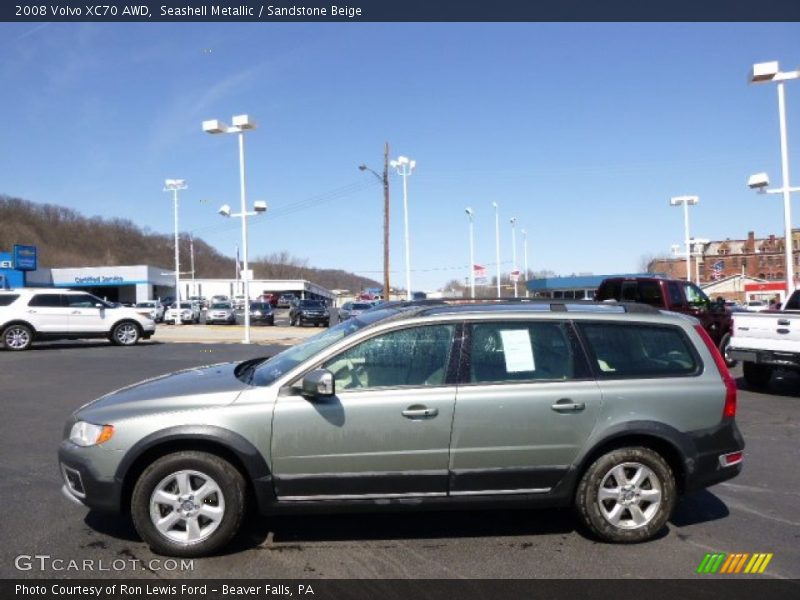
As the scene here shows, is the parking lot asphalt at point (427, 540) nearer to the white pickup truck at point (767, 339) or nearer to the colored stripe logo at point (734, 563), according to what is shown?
the colored stripe logo at point (734, 563)

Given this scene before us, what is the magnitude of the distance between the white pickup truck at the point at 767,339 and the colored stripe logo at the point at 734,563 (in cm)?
688

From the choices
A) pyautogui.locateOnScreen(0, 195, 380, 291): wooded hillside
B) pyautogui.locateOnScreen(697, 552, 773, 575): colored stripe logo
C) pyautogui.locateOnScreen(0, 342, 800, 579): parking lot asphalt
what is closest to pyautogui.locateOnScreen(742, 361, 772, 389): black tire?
pyautogui.locateOnScreen(0, 342, 800, 579): parking lot asphalt

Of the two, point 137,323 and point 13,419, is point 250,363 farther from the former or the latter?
point 137,323

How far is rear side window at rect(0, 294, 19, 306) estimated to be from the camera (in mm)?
18297

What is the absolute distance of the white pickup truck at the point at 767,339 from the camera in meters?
10.1

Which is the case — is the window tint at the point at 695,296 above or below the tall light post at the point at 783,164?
below

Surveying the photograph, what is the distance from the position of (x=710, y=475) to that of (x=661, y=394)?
67 centimetres

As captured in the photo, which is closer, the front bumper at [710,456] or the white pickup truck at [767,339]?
the front bumper at [710,456]

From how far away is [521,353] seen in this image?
14.9 feet

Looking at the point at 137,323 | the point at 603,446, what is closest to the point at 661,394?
the point at 603,446

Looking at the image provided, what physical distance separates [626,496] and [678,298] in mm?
12180

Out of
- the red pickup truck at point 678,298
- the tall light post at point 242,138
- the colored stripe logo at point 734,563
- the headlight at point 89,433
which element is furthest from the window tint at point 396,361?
the tall light post at point 242,138

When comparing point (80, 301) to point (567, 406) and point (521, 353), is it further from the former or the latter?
point (567, 406)

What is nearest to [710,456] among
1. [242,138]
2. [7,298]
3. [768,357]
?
[768,357]
